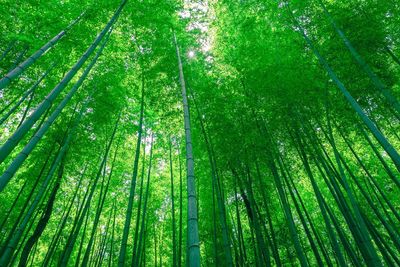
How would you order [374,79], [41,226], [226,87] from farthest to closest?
[41,226]
[226,87]
[374,79]

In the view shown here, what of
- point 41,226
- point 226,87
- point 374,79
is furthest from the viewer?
point 41,226

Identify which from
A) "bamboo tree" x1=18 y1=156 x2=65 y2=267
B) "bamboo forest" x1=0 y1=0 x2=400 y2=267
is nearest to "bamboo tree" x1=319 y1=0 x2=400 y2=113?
"bamboo forest" x1=0 y1=0 x2=400 y2=267

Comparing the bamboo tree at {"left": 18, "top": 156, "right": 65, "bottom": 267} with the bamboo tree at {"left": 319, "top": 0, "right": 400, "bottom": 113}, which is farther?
the bamboo tree at {"left": 18, "top": 156, "right": 65, "bottom": 267}

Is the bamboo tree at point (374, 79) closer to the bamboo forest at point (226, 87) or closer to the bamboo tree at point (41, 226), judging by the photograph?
the bamboo forest at point (226, 87)

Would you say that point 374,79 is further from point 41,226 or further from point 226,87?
point 41,226

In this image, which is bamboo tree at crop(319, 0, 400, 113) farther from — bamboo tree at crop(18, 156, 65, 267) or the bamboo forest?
bamboo tree at crop(18, 156, 65, 267)

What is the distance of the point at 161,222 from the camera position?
10.1 m

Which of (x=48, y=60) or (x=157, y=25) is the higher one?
(x=157, y=25)

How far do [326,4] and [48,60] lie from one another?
4869 mm

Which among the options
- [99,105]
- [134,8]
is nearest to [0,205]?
[99,105]

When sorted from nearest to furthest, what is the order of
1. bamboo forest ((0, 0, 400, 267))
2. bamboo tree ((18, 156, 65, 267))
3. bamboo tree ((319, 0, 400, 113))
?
1. bamboo tree ((319, 0, 400, 113))
2. bamboo forest ((0, 0, 400, 267))
3. bamboo tree ((18, 156, 65, 267))

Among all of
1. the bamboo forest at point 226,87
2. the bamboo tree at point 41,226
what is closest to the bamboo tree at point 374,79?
the bamboo forest at point 226,87

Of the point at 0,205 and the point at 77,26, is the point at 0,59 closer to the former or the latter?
the point at 77,26

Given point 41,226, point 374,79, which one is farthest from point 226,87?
point 41,226
